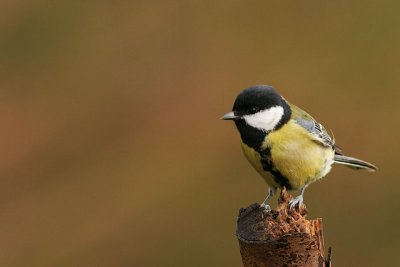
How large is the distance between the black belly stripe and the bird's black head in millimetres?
28

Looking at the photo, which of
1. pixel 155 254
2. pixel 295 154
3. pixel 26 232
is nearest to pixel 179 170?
pixel 155 254

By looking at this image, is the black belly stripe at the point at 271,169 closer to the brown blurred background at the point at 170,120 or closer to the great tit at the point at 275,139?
the great tit at the point at 275,139

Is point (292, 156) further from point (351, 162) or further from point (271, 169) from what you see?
point (351, 162)

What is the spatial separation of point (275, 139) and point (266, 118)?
0.06 metres

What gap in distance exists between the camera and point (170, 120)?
3.69 metres

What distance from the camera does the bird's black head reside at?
1.71 m

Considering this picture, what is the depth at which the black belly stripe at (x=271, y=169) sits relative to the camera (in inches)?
69.9

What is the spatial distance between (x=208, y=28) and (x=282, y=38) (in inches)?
16.2

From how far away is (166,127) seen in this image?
3.67 m

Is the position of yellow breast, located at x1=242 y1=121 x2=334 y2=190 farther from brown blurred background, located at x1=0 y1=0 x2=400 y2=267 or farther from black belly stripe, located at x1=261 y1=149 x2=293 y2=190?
brown blurred background, located at x1=0 y1=0 x2=400 y2=267

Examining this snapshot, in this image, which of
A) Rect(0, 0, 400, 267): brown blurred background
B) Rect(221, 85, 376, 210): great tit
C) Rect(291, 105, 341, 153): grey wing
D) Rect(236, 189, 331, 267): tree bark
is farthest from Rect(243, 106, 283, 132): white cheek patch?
Rect(0, 0, 400, 267): brown blurred background

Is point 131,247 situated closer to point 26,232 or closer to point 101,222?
point 101,222

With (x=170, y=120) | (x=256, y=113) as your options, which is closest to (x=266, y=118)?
(x=256, y=113)

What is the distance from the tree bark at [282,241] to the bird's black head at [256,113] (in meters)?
0.60
